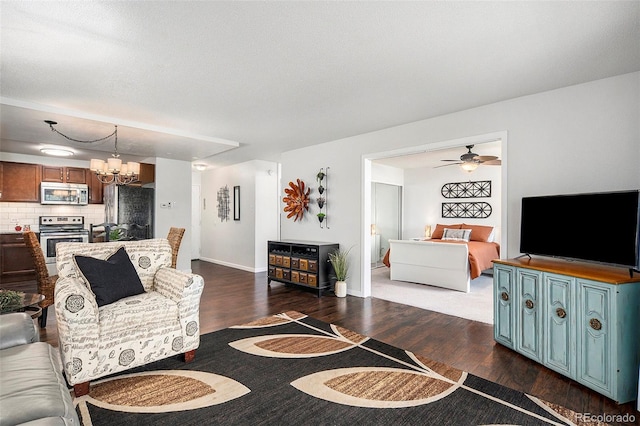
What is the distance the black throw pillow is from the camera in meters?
2.50

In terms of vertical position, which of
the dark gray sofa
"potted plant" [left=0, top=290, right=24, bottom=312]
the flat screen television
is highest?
the flat screen television

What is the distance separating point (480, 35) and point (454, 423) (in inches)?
98.5

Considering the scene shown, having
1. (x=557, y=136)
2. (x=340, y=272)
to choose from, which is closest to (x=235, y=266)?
(x=340, y=272)

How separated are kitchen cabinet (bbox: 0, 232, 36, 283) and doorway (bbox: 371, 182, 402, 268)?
22.1 feet

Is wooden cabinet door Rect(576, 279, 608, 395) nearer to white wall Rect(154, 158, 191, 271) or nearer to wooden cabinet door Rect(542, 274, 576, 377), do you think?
wooden cabinet door Rect(542, 274, 576, 377)

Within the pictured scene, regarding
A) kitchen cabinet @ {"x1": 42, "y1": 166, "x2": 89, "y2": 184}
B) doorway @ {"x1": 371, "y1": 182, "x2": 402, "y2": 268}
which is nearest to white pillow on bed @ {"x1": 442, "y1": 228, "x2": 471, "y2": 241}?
doorway @ {"x1": 371, "y1": 182, "x2": 402, "y2": 268}

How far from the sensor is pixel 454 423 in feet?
6.23

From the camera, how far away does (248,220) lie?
7.30 metres

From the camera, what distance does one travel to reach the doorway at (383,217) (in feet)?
25.6

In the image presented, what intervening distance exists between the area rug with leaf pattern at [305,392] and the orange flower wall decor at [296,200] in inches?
126

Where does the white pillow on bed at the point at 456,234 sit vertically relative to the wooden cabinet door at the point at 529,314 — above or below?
above

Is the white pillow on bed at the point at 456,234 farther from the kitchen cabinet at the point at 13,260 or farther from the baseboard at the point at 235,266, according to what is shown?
the kitchen cabinet at the point at 13,260

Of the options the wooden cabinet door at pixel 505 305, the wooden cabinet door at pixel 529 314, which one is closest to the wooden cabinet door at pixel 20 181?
the wooden cabinet door at pixel 505 305

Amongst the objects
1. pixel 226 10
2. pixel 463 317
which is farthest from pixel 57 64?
pixel 463 317
